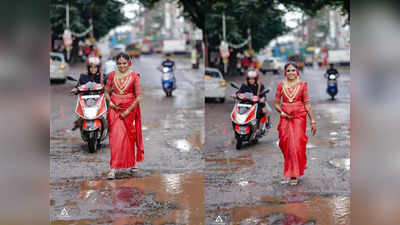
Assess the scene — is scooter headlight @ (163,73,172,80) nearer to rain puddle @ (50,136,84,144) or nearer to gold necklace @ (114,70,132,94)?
rain puddle @ (50,136,84,144)

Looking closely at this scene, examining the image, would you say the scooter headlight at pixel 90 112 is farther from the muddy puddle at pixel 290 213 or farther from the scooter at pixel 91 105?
the muddy puddle at pixel 290 213

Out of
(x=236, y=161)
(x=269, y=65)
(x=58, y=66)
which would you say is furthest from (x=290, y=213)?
(x=269, y=65)

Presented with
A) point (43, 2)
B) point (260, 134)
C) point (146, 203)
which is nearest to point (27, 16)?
point (43, 2)

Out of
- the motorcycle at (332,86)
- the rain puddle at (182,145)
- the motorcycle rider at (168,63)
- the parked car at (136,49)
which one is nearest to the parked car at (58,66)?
the motorcycle rider at (168,63)

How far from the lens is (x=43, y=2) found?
3260mm

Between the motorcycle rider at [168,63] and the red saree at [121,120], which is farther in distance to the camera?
the motorcycle rider at [168,63]

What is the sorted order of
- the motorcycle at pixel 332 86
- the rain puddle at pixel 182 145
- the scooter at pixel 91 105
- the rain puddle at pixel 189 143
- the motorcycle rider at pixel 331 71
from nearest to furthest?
the scooter at pixel 91 105 → the rain puddle at pixel 182 145 → the rain puddle at pixel 189 143 → the motorcycle rider at pixel 331 71 → the motorcycle at pixel 332 86

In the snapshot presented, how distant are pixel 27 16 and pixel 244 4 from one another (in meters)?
12.9

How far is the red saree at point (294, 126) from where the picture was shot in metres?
6.71

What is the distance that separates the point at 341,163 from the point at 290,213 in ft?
9.98

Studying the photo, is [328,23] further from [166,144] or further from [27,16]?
[27,16]

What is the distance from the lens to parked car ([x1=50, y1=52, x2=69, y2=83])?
57.9ft

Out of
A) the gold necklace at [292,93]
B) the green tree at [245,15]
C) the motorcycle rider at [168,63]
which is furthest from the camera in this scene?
the motorcycle rider at [168,63]

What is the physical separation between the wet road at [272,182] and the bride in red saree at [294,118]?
0.24 meters
